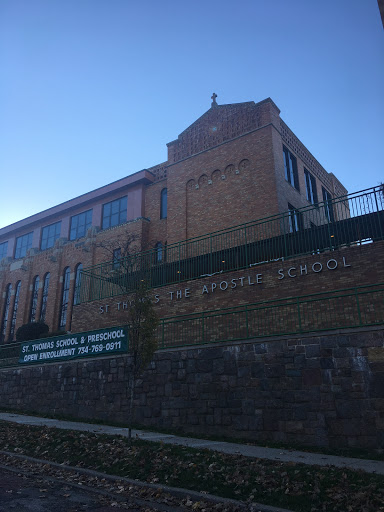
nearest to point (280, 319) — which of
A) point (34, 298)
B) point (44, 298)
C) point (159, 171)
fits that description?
point (159, 171)

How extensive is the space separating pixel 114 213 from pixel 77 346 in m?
15.5

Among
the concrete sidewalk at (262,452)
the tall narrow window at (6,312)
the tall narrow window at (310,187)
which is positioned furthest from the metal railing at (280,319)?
the tall narrow window at (6,312)

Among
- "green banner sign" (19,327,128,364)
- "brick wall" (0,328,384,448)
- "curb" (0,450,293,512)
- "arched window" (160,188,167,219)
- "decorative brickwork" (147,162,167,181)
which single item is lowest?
"curb" (0,450,293,512)

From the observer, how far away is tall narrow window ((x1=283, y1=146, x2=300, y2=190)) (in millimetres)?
22859

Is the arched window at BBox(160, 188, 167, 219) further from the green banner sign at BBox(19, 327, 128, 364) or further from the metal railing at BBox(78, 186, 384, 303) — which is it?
the green banner sign at BBox(19, 327, 128, 364)

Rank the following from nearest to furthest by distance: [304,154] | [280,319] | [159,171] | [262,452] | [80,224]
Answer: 1. [262,452]
2. [280,319]
3. [304,154]
4. [159,171]
5. [80,224]

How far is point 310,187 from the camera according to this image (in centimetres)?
2569

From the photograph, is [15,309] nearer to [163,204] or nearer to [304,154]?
[163,204]

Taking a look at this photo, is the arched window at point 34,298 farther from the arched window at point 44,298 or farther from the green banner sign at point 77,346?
the green banner sign at point 77,346

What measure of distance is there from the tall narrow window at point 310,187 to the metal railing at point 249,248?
125 inches

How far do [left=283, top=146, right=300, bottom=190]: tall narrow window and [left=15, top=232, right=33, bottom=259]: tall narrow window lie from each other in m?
23.0

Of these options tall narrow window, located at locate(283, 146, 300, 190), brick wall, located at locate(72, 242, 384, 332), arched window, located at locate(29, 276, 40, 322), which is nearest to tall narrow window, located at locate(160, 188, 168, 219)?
tall narrow window, located at locate(283, 146, 300, 190)

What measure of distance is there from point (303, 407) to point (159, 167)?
852 inches

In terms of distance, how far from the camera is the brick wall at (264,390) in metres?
9.11
